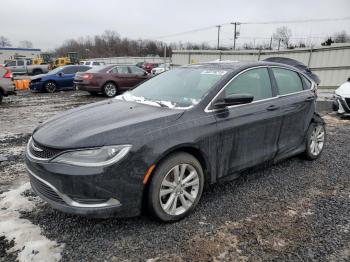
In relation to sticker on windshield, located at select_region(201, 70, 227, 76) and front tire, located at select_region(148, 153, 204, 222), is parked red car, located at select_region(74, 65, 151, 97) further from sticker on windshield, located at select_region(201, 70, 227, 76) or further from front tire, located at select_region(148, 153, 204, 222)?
front tire, located at select_region(148, 153, 204, 222)

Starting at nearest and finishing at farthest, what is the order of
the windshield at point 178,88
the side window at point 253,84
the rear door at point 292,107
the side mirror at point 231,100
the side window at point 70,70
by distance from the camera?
the side mirror at point 231,100
the windshield at point 178,88
the side window at point 253,84
the rear door at point 292,107
the side window at point 70,70

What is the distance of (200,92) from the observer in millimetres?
3406

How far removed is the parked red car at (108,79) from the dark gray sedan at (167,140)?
948 cm

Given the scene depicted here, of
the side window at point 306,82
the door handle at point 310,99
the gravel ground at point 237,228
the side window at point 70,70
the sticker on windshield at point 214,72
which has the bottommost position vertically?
the gravel ground at point 237,228

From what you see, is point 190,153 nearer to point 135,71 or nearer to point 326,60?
point 135,71

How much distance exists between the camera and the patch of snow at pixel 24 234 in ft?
8.41

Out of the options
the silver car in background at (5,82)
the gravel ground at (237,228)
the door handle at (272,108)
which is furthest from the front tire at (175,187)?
the silver car in background at (5,82)

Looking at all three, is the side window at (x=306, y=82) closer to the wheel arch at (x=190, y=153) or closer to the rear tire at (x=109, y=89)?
the wheel arch at (x=190, y=153)

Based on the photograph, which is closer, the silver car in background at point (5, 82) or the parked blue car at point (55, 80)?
the silver car in background at point (5, 82)

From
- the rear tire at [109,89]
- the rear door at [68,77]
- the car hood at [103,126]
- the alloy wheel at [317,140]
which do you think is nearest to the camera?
the car hood at [103,126]

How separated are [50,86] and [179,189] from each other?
1434 centimetres

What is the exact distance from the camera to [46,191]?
2824 millimetres

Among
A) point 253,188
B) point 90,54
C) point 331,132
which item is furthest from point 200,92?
point 90,54

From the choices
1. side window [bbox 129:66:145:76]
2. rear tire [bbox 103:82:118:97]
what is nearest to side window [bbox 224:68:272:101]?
rear tire [bbox 103:82:118:97]
